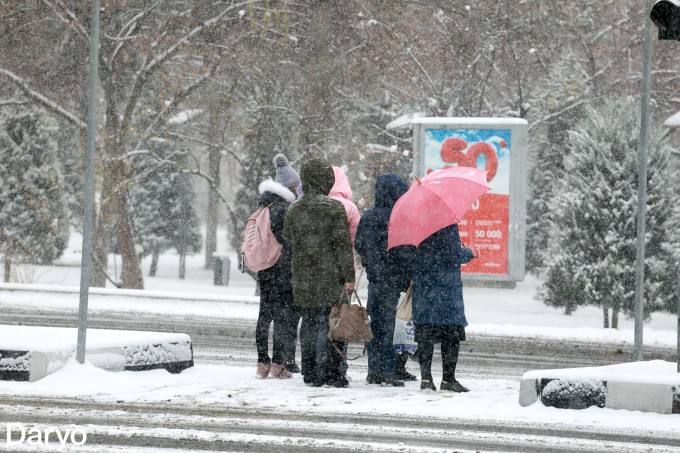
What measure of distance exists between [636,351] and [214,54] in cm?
1615

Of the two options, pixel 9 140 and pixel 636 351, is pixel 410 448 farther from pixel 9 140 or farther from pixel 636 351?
pixel 9 140

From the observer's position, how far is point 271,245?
999 cm

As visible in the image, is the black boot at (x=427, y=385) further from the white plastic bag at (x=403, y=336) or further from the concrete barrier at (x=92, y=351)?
the concrete barrier at (x=92, y=351)

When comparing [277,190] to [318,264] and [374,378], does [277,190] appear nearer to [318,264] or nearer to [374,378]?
[318,264]

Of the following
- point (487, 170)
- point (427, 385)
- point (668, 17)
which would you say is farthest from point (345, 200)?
point (487, 170)

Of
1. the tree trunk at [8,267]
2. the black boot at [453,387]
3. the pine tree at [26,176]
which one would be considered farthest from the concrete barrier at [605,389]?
the pine tree at [26,176]

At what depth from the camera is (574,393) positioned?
8211 millimetres

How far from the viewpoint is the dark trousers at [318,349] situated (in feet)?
30.8

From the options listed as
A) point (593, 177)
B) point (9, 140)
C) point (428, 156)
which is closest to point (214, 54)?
point (593, 177)

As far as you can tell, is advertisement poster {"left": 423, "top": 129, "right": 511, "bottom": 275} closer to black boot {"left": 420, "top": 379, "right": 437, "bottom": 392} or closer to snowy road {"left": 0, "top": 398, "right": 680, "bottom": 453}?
black boot {"left": 420, "top": 379, "right": 437, "bottom": 392}

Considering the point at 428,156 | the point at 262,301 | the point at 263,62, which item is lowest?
the point at 262,301

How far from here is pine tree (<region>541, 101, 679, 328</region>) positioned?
20188 mm

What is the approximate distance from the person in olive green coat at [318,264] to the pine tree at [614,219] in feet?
38.7

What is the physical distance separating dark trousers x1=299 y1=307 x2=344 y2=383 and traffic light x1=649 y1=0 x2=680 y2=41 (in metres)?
3.48
